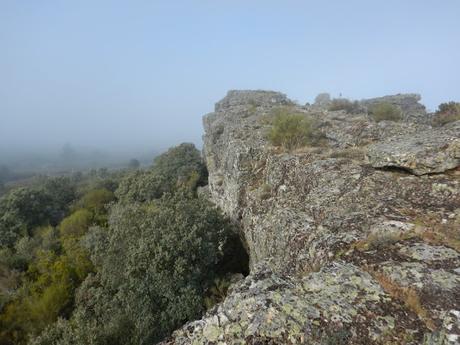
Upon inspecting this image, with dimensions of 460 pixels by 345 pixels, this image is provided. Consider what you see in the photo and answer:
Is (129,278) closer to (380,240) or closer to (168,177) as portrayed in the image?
(380,240)

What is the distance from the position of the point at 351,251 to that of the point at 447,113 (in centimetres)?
2009

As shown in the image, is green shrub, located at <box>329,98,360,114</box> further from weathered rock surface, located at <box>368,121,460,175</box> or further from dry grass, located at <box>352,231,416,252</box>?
dry grass, located at <box>352,231,416,252</box>

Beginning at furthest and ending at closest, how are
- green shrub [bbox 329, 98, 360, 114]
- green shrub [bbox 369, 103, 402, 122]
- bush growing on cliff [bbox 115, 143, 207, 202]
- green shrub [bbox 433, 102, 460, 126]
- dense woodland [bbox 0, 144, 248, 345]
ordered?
1. bush growing on cliff [bbox 115, 143, 207, 202]
2. green shrub [bbox 329, 98, 360, 114]
3. green shrub [bbox 369, 103, 402, 122]
4. green shrub [bbox 433, 102, 460, 126]
5. dense woodland [bbox 0, 144, 248, 345]

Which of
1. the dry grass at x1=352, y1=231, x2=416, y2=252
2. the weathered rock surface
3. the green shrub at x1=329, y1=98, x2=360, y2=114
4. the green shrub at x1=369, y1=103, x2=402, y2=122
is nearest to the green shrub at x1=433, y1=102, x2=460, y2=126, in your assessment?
the green shrub at x1=369, y1=103, x2=402, y2=122

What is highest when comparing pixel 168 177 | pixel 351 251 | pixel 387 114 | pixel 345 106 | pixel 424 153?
pixel 345 106

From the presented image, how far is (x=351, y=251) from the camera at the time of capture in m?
7.21

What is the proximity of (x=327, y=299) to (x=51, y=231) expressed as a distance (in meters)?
35.2

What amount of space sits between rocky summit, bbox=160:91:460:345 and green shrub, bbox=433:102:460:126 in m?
8.99

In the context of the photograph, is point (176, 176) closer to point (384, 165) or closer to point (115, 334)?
point (115, 334)

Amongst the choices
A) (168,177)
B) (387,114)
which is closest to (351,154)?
(387,114)

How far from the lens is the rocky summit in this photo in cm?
540

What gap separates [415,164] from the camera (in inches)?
387

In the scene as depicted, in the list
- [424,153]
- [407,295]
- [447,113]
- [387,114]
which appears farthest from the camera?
[387,114]

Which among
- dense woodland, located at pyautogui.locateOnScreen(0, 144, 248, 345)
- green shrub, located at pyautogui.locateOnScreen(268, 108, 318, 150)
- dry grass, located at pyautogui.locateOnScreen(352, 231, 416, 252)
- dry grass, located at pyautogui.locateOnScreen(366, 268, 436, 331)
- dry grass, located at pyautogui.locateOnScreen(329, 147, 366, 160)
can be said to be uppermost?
green shrub, located at pyautogui.locateOnScreen(268, 108, 318, 150)
